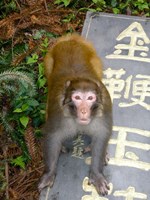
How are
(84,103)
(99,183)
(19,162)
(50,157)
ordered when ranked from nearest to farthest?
(84,103), (99,183), (50,157), (19,162)

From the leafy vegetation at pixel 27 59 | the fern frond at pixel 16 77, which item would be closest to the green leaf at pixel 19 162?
the leafy vegetation at pixel 27 59

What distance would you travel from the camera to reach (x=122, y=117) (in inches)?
211

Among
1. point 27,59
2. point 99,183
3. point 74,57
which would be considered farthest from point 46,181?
point 27,59

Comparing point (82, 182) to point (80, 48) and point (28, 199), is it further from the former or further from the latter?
point (80, 48)

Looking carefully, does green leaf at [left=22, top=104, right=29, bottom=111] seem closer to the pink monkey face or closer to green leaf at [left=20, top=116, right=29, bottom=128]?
green leaf at [left=20, top=116, right=29, bottom=128]

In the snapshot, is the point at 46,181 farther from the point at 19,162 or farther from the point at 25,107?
the point at 25,107

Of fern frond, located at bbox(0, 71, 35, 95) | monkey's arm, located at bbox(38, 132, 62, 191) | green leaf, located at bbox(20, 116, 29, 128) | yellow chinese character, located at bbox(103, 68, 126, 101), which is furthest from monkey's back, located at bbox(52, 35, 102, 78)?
monkey's arm, located at bbox(38, 132, 62, 191)

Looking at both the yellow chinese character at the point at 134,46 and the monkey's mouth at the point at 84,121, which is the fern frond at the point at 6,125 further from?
the yellow chinese character at the point at 134,46

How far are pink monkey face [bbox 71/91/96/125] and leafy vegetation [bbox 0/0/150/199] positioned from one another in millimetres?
901

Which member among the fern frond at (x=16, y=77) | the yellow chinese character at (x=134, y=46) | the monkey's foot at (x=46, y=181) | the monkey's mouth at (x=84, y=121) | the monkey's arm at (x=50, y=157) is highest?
the yellow chinese character at (x=134, y=46)

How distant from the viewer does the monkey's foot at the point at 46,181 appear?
489 centimetres

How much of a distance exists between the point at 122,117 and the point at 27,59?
1.45 meters

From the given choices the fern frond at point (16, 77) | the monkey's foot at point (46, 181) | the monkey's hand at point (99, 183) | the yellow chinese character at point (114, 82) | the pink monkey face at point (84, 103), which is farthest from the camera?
the yellow chinese character at point (114, 82)

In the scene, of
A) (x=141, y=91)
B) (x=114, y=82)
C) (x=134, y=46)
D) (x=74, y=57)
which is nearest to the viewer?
(x=74, y=57)
